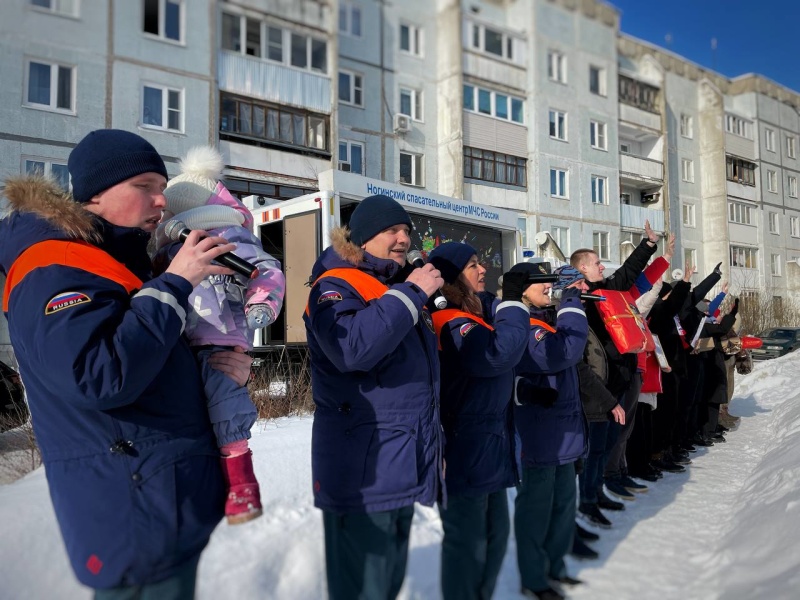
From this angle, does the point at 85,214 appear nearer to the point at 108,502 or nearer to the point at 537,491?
the point at 108,502

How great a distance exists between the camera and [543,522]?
381 centimetres

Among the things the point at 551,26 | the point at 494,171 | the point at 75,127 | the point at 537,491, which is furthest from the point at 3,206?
the point at 551,26

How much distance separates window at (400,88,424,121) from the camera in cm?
2442

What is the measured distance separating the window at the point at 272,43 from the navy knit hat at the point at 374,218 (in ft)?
60.1

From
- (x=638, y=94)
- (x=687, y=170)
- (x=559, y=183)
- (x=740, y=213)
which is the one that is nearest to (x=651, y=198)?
(x=687, y=170)

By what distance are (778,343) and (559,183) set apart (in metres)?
10.9

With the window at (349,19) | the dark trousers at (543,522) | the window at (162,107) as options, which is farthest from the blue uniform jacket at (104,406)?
the window at (349,19)

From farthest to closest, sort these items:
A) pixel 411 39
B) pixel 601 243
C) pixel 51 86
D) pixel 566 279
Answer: pixel 601 243
pixel 411 39
pixel 51 86
pixel 566 279

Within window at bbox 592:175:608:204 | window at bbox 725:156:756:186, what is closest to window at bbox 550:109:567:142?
window at bbox 592:175:608:204

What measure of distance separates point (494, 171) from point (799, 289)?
25435 millimetres

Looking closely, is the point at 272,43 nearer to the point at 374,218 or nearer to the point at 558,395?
the point at 558,395

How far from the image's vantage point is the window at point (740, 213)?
120 feet

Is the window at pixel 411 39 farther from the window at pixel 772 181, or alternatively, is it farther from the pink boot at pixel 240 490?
the window at pixel 772 181

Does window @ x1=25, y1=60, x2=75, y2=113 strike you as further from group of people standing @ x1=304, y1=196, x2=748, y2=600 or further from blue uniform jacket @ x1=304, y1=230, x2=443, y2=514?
blue uniform jacket @ x1=304, y1=230, x2=443, y2=514
